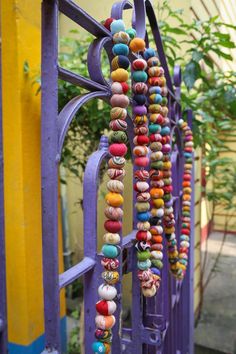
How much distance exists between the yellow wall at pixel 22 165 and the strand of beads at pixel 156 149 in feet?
2.55

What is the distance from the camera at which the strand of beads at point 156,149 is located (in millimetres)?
797

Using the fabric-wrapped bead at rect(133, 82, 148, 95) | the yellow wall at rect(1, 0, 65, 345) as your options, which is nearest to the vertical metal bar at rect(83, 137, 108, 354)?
the fabric-wrapped bead at rect(133, 82, 148, 95)

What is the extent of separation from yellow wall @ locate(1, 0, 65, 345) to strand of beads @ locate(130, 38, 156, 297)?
2.69ft

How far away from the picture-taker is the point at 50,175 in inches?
18.0

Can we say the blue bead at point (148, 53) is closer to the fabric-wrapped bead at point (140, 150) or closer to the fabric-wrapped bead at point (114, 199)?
the fabric-wrapped bead at point (140, 150)

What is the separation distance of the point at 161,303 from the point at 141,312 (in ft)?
0.43

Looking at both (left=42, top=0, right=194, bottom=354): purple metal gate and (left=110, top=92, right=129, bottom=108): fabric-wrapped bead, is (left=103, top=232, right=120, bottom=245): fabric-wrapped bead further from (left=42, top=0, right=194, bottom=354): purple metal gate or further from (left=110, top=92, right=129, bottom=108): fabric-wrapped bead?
(left=110, top=92, right=129, bottom=108): fabric-wrapped bead

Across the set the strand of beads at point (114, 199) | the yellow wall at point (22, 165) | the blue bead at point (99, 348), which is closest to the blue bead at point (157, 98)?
the strand of beads at point (114, 199)

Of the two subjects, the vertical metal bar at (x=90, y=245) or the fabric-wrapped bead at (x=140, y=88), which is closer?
the vertical metal bar at (x=90, y=245)

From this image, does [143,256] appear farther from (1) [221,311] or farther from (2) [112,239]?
(1) [221,311]

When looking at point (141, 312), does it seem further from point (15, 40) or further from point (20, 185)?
point (15, 40)

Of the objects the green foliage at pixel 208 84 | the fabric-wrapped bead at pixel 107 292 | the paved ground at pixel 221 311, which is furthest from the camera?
the paved ground at pixel 221 311

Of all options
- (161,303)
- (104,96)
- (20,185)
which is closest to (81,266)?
(104,96)

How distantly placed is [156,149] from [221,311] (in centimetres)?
226
